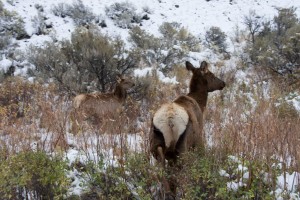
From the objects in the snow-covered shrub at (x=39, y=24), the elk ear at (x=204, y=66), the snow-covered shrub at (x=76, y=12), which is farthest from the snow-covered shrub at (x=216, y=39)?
the elk ear at (x=204, y=66)

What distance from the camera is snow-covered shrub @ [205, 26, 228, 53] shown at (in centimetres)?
2362

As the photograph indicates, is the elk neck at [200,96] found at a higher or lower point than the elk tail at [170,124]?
higher

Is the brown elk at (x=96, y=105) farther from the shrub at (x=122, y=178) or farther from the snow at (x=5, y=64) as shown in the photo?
the snow at (x=5, y=64)

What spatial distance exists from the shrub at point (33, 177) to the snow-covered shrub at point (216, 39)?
64.7ft

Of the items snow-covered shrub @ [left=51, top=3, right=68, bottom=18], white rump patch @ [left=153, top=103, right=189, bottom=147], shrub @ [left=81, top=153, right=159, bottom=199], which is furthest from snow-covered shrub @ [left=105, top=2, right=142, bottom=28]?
white rump patch @ [left=153, top=103, right=189, bottom=147]

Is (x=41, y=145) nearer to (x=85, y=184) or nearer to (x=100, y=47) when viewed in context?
(x=85, y=184)

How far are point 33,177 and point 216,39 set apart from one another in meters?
21.5

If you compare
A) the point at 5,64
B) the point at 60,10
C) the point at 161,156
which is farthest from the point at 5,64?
the point at 161,156

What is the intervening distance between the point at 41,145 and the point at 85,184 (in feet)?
3.15

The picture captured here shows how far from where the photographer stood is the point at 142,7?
29.1 meters

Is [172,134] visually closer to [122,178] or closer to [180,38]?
[122,178]

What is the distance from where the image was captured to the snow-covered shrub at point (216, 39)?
77.5 ft

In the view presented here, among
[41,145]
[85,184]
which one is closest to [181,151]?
[85,184]

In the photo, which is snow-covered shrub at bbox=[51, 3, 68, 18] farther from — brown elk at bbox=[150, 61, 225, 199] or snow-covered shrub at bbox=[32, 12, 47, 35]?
brown elk at bbox=[150, 61, 225, 199]
